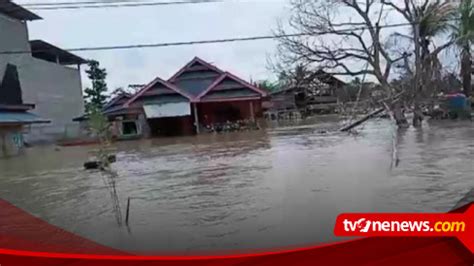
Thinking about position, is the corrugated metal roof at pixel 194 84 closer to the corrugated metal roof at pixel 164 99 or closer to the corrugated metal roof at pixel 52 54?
the corrugated metal roof at pixel 164 99

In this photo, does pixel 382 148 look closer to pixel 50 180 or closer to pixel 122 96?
pixel 122 96

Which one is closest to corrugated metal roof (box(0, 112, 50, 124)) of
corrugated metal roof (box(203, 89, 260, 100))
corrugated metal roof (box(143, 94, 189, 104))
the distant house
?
corrugated metal roof (box(143, 94, 189, 104))

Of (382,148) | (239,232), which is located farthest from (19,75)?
(382,148)

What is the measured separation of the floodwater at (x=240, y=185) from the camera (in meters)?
1.72

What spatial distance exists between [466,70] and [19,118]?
70.7 inches

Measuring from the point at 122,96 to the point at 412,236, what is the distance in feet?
3.69

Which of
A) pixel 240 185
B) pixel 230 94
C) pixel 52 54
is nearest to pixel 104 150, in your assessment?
pixel 52 54

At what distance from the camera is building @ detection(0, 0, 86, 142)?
5.16 feet

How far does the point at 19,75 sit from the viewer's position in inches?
62.9

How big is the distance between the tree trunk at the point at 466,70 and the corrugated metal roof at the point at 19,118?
66.9 inches

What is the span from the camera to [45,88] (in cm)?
170

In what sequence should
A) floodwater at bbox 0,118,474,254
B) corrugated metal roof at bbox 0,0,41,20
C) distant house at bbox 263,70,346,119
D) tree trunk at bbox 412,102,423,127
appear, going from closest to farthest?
corrugated metal roof at bbox 0,0,41,20, floodwater at bbox 0,118,474,254, distant house at bbox 263,70,346,119, tree trunk at bbox 412,102,423,127

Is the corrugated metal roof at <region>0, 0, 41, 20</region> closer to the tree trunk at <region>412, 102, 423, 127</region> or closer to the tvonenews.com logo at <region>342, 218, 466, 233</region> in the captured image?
the tvonenews.com logo at <region>342, 218, 466, 233</region>

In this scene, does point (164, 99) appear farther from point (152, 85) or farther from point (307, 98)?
point (307, 98)
